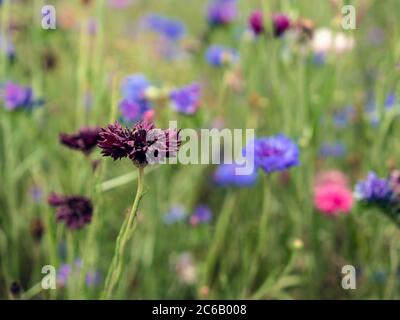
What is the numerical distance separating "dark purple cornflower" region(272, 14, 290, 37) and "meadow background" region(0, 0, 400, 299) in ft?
0.15

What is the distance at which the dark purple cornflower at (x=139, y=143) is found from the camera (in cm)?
66

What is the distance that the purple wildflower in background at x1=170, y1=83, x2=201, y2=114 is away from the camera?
113 centimetres

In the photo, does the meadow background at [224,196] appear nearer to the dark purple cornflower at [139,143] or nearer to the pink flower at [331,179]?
the pink flower at [331,179]

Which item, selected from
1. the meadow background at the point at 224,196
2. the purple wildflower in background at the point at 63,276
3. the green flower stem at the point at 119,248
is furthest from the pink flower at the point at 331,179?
the green flower stem at the point at 119,248

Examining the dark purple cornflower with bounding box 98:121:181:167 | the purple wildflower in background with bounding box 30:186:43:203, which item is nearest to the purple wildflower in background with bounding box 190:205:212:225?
the purple wildflower in background with bounding box 30:186:43:203

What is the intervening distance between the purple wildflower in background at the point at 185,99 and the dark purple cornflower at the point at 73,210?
30 centimetres

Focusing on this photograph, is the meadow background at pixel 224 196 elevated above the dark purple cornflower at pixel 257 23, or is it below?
below

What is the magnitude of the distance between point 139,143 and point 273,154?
34cm

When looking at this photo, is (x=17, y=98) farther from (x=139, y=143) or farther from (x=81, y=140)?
(x=139, y=143)

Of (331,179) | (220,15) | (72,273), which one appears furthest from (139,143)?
(220,15)

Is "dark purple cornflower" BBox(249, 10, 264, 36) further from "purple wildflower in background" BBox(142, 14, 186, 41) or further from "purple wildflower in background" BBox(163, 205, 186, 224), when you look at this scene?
"purple wildflower in background" BBox(142, 14, 186, 41)

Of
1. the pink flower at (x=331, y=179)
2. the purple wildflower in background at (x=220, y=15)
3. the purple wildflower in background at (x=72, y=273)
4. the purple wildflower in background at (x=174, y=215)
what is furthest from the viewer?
the purple wildflower in background at (x=220, y=15)

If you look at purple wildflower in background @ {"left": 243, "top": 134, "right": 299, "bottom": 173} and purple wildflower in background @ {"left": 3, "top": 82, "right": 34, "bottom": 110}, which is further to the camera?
purple wildflower in background @ {"left": 3, "top": 82, "right": 34, "bottom": 110}
